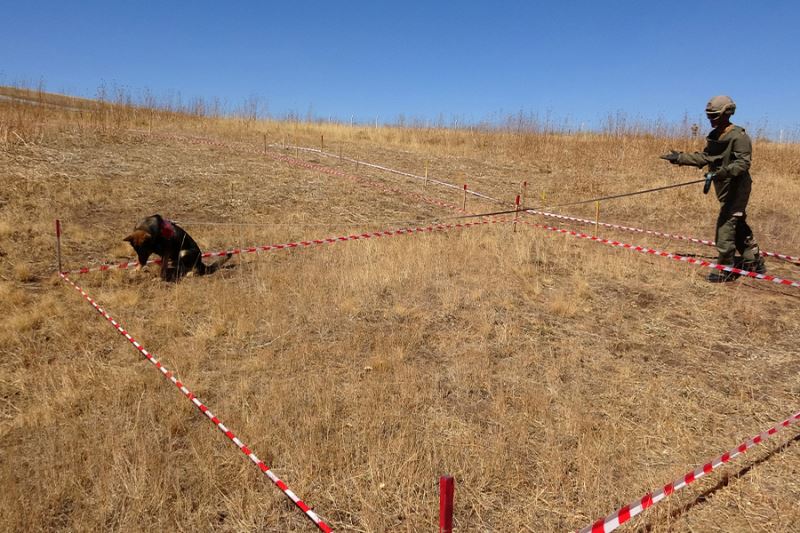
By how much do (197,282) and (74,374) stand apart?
253 cm

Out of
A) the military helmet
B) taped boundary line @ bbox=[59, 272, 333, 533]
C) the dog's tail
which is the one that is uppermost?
the military helmet

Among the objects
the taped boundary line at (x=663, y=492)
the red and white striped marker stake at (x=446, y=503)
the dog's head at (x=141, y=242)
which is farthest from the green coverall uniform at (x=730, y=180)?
the dog's head at (x=141, y=242)

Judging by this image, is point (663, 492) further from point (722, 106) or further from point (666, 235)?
point (666, 235)

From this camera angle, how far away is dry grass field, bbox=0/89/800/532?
2838 millimetres

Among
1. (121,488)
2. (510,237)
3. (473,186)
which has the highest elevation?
(473,186)

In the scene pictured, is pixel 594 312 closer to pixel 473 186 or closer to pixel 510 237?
pixel 510 237

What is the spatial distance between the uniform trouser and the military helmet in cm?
134

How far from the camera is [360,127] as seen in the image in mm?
25906

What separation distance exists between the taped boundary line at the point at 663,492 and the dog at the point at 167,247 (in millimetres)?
5669

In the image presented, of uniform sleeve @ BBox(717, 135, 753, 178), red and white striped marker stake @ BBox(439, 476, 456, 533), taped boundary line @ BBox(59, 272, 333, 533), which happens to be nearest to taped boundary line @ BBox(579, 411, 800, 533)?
red and white striped marker stake @ BBox(439, 476, 456, 533)

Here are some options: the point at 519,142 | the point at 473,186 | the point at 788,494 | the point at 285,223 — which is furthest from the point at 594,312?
the point at 519,142

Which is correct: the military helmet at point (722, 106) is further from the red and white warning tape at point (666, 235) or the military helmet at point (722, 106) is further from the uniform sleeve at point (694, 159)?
the red and white warning tape at point (666, 235)

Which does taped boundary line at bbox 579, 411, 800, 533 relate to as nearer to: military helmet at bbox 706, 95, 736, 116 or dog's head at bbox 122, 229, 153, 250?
military helmet at bbox 706, 95, 736, 116

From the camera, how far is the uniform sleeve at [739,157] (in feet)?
20.9
